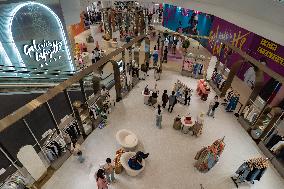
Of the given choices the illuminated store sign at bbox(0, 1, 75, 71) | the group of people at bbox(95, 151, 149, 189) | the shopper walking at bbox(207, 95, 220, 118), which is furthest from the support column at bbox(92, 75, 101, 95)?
the shopper walking at bbox(207, 95, 220, 118)

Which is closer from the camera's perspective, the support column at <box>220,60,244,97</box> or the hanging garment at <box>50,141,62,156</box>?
the hanging garment at <box>50,141,62,156</box>

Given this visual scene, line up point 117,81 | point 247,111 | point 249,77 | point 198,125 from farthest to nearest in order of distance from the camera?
point 249,77 → point 117,81 → point 247,111 → point 198,125

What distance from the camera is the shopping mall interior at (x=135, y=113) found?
704 cm

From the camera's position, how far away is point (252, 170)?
670cm

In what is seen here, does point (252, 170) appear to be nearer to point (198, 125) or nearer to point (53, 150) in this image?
point (198, 125)

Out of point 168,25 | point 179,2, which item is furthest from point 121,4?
point 179,2

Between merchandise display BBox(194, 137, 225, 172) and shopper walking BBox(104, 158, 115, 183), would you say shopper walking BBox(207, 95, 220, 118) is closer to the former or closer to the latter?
merchandise display BBox(194, 137, 225, 172)

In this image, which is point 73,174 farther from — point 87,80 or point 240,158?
point 240,158

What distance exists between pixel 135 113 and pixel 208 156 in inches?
162

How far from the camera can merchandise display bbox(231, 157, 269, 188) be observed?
6637mm

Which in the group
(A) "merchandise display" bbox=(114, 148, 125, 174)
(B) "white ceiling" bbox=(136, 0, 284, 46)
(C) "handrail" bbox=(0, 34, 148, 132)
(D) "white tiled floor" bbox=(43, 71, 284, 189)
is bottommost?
(D) "white tiled floor" bbox=(43, 71, 284, 189)

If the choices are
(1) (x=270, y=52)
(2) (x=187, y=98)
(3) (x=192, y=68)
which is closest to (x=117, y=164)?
(2) (x=187, y=98)

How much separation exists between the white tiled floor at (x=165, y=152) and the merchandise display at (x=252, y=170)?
32cm

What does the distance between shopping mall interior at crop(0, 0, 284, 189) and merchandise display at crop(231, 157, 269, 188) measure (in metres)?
0.03
